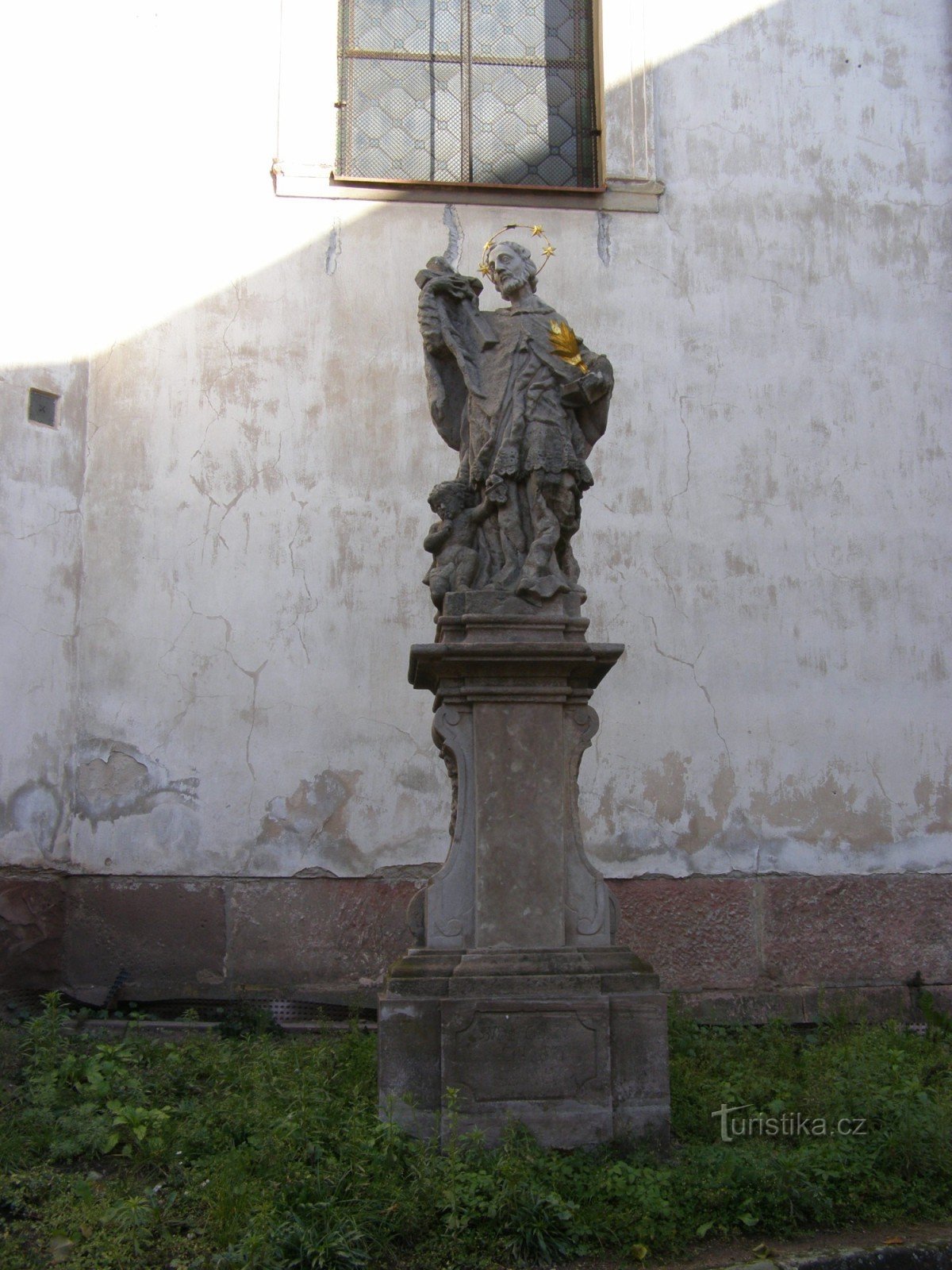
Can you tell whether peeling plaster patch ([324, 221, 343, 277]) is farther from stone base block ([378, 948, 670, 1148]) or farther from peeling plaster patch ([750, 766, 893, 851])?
stone base block ([378, 948, 670, 1148])

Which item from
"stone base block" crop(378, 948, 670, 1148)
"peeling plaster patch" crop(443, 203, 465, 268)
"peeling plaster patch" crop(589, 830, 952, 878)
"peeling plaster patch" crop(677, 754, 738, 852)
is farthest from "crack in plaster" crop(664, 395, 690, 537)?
"stone base block" crop(378, 948, 670, 1148)

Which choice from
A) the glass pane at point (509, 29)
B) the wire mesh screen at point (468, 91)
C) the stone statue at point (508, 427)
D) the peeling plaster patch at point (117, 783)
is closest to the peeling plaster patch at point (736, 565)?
the wire mesh screen at point (468, 91)

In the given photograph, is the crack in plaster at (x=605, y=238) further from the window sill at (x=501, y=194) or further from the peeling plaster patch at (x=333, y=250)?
the peeling plaster patch at (x=333, y=250)

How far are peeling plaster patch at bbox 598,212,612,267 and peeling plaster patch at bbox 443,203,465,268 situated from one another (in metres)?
0.95

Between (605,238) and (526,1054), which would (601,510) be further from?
(526,1054)

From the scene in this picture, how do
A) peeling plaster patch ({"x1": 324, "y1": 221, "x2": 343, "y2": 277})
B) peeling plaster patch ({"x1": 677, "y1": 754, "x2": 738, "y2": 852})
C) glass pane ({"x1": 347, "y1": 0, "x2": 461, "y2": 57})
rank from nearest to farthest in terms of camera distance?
peeling plaster patch ({"x1": 677, "y1": 754, "x2": 738, "y2": 852})
peeling plaster patch ({"x1": 324, "y1": 221, "x2": 343, "y2": 277})
glass pane ({"x1": 347, "y1": 0, "x2": 461, "y2": 57})

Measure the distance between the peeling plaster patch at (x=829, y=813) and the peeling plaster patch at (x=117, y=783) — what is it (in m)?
3.66

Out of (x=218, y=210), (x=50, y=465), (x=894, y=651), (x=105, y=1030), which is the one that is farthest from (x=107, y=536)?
(x=894, y=651)

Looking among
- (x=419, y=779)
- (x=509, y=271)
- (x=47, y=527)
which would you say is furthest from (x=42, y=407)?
(x=509, y=271)

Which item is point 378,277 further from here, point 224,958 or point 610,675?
point 224,958

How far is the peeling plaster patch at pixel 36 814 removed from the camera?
7586mm

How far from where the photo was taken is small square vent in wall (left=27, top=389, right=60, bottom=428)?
319 inches

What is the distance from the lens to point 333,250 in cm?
877

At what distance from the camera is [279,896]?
309 inches
